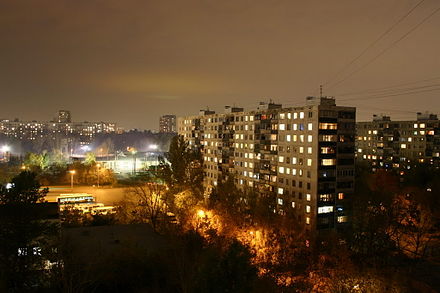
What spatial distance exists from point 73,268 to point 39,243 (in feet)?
11.0

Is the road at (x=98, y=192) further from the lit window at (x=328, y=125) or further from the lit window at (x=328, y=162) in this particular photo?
the lit window at (x=328, y=125)

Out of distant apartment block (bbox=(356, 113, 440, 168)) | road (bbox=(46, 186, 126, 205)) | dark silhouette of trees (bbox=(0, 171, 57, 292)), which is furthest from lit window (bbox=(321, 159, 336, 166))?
dark silhouette of trees (bbox=(0, 171, 57, 292))

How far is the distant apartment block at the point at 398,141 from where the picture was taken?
258 feet

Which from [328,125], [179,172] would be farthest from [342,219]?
[179,172]

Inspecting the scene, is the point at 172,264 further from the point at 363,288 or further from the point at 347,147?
the point at 347,147

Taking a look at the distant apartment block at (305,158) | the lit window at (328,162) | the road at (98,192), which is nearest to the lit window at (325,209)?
the distant apartment block at (305,158)

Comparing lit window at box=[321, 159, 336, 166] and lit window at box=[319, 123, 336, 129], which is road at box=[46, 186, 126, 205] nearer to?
lit window at box=[321, 159, 336, 166]

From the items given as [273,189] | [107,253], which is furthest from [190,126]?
[107,253]

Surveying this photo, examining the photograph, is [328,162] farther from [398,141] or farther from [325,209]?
[398,141]

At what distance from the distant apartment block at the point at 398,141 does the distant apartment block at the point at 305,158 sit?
33.6m

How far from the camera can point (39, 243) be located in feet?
65.0

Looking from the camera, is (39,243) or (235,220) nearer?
(39,243)

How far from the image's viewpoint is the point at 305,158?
166ft

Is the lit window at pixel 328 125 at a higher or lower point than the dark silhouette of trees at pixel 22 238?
higher
